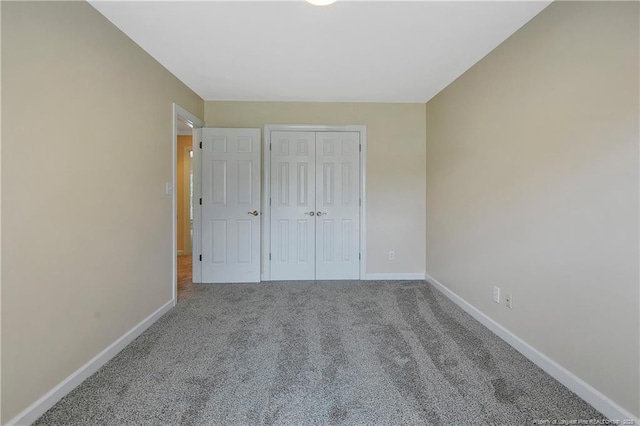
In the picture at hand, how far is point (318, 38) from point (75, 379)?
272cm

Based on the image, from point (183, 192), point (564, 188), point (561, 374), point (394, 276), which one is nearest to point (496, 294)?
point (561, 374)

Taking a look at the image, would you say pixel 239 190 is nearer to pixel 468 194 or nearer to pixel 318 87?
pixel 318 87

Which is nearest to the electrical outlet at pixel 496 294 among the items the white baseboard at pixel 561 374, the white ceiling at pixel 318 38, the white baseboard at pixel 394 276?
the white baseboard at pixel 561 374

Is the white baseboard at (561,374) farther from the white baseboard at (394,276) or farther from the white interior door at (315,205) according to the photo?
the white interior door at (315,205)

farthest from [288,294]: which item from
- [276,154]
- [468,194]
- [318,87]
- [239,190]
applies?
[318,87]

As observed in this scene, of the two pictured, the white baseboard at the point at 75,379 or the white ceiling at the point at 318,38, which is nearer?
the white baseboard at the point at 75,379

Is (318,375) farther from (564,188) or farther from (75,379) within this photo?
(564,188)

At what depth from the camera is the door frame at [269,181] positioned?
11.6 ft

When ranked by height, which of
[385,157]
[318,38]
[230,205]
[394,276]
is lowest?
[394,276]

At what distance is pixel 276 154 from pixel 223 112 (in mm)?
863

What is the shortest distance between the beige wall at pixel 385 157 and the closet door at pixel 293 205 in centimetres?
33

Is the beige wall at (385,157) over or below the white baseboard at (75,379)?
over

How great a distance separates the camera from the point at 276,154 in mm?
3553

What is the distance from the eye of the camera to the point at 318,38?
2066mm
